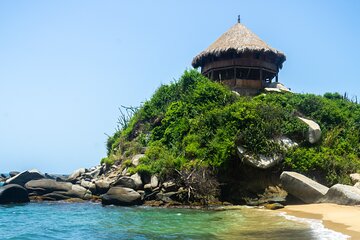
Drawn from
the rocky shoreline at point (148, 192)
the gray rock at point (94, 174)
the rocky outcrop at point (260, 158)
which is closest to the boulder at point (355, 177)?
the rocky shoreline at point (148, 192)

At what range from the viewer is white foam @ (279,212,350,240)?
984cm

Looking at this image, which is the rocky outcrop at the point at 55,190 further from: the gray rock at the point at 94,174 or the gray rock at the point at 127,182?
the gray rock at the point at 94,174

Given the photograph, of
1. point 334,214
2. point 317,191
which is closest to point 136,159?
point 317,191

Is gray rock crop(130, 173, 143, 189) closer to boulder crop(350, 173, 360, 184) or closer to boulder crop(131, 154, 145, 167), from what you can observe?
boulder crop(131, 154, 145, 167)

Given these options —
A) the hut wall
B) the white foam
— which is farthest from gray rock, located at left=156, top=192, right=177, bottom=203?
the hut wall

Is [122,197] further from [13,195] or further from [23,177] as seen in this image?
[23,177]

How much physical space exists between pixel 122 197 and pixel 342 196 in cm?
1080

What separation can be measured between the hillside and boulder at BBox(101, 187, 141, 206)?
1745 mm

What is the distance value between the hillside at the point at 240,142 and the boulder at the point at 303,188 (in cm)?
202

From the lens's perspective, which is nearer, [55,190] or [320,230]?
[320,230]

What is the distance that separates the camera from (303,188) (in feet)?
54.9

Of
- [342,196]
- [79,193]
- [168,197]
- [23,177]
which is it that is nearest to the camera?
[342,196]

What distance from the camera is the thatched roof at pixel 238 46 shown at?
28.5 metres

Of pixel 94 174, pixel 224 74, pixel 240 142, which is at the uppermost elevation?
pixel 224 74
